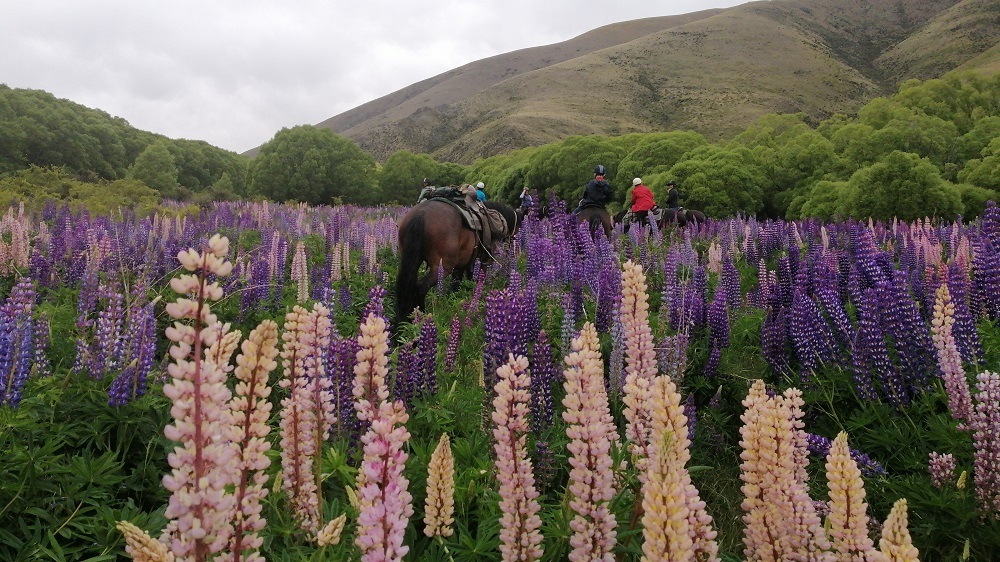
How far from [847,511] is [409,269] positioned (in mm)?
6980

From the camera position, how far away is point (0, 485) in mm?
2973

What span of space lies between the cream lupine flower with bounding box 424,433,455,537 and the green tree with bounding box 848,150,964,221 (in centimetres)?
1658

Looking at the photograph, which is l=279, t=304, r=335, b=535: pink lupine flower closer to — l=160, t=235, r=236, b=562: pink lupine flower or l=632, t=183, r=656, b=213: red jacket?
l=160, t=235, r=236, b=562: pink lupine flower

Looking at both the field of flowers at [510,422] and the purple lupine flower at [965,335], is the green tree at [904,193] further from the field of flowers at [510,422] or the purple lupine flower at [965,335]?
the purple lupine flower at [965,335]

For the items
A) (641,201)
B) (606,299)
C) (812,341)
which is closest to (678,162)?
(641,201)

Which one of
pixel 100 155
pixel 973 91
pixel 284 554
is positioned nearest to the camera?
pixel 284 554

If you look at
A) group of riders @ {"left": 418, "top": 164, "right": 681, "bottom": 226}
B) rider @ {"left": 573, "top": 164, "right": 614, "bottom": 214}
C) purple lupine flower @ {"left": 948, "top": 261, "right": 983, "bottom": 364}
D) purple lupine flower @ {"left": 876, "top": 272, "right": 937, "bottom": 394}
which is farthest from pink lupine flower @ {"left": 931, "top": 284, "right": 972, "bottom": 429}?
rider @ {"left": 573, "top": 164, "right": 614, "bottom": 214}

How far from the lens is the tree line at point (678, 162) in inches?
638

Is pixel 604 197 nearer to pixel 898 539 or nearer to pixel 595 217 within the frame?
pixel 595 217

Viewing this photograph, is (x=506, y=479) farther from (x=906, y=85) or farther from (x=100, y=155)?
(x=100, y=155)

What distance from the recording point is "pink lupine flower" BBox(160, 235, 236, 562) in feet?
3.26

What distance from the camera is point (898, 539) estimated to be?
121 cm

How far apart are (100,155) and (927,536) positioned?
53.6 meters

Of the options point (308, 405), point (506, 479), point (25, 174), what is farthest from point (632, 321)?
point (25, 174)
